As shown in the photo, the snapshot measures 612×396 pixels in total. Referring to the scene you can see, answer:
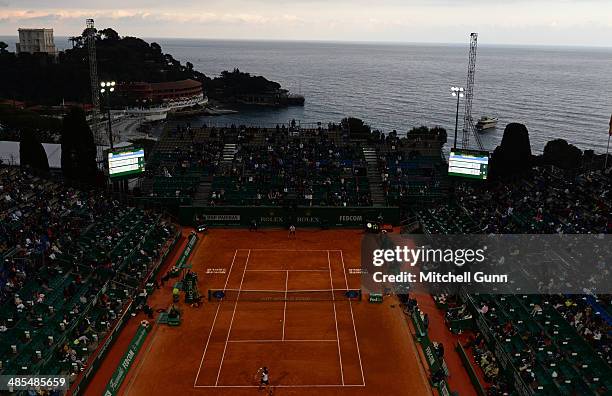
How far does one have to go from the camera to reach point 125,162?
50.2 metres

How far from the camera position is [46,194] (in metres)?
45.3

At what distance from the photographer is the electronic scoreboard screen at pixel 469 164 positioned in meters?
49.7

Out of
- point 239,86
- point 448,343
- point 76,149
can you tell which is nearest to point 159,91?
point 239,86

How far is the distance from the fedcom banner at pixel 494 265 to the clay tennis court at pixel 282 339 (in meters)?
2.50

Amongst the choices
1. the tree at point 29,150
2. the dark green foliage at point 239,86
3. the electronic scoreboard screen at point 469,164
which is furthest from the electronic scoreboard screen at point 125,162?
the dark green foliage at point 239,86

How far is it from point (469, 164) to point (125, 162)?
30490 mm

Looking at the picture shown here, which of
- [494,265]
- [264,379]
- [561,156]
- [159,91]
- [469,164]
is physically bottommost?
[264,379]

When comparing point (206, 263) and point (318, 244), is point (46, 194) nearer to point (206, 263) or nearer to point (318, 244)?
point (206, 263)

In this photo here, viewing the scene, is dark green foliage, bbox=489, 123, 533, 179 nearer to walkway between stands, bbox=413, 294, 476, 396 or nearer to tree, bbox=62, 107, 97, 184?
walkway between stands, bbox=413, 294, 476, 396

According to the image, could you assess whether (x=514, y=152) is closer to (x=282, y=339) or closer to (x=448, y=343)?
(x=448, y=343)

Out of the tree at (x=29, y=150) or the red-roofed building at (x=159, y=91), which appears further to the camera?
the red-roofed building at (x=159, y=91)

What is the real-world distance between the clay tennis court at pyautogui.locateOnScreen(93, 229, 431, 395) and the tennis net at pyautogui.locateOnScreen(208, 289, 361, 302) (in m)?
0.07

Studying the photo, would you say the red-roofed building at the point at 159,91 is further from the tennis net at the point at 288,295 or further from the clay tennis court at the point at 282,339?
the tennis net at the point at 288,295

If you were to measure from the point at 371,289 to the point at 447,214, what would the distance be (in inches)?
626
